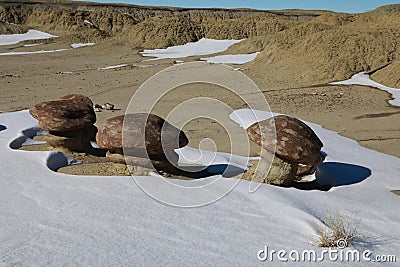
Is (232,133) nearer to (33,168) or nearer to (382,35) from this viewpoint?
(33,168)

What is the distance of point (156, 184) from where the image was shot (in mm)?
4789

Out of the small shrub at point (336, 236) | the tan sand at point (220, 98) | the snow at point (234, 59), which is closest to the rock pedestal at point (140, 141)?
the tan sand at point (220, 98)

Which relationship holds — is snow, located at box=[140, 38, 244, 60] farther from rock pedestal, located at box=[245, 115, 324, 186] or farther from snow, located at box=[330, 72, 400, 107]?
rock pedestal, located at box=[245, 115, 324, 186]

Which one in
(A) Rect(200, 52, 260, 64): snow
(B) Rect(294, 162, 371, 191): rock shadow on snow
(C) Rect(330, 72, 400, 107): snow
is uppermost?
(A) Rect(200, 52, 260, 64): snow

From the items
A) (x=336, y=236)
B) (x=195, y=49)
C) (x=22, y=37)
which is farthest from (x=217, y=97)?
(x=22, y=37)

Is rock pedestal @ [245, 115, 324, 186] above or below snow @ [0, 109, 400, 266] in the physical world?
above

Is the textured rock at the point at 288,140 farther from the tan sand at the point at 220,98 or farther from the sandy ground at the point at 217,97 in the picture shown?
the sandy ground at the point at 217,97

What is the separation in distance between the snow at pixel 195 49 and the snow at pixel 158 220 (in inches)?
1023

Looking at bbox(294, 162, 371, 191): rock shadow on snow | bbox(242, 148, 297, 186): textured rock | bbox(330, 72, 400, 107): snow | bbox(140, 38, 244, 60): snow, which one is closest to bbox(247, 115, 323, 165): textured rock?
bbox(242, 148, 297, 186): textured rock

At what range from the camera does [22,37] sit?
45125 millimetres

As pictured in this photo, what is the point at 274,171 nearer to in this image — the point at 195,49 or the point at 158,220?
the point at 158,220

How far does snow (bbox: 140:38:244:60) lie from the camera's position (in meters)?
31.3

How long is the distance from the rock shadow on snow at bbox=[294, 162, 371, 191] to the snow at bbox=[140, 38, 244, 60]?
24.6 meters

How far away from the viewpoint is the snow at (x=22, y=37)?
42.5 m
